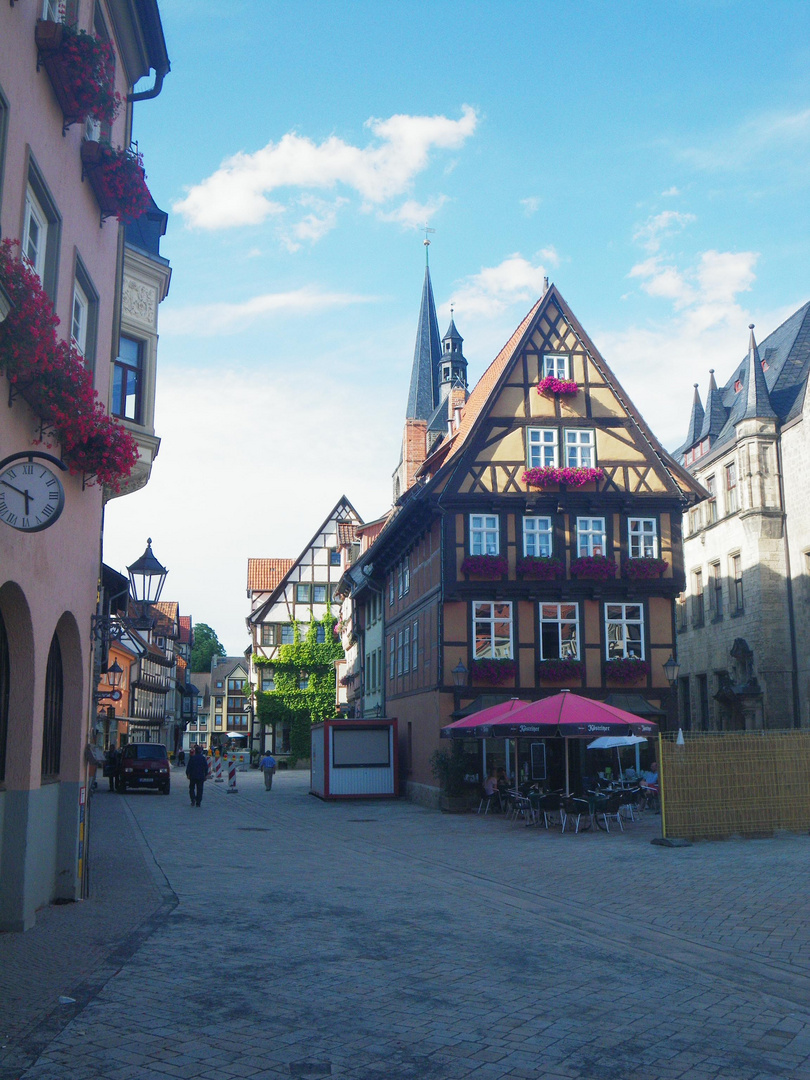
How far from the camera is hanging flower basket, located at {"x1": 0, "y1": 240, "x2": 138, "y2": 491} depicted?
798 cm

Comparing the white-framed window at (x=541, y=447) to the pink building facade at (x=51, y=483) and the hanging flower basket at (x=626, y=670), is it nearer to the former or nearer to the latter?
the hanging flower basket at (x=626, y=670)

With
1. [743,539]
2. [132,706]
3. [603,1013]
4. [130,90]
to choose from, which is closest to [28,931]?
[603,1013]

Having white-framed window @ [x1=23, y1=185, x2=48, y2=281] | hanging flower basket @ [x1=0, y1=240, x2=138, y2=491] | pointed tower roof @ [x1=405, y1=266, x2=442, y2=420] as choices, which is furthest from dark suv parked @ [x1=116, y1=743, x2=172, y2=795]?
pointed tower roof @ [x1=405, y1=266, x2=442, y2=420]

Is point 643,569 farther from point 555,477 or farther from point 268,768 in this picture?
point 268,768

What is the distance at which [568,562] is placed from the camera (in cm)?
2912

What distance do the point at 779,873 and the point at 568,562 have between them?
15.3 metres

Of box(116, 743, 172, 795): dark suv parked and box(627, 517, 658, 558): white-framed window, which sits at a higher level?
box(627, 517, 658, 558): white-framed window

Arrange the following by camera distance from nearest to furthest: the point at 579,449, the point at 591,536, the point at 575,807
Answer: the point at 575,807 < the point at 591,536 < the point at 579,449

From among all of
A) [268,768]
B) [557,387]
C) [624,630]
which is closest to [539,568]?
[624,630]

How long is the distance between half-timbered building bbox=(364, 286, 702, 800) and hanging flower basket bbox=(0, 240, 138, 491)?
58.8 feet

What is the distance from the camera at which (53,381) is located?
9.10 m

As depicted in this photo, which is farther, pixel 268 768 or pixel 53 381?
pixel 268 768

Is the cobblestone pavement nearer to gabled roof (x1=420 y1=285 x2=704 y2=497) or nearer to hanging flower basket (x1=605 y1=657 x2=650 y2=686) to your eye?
hanging flower basket (x1=605 y1=657 x2=650 y2=686)

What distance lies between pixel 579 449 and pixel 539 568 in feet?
12.7
